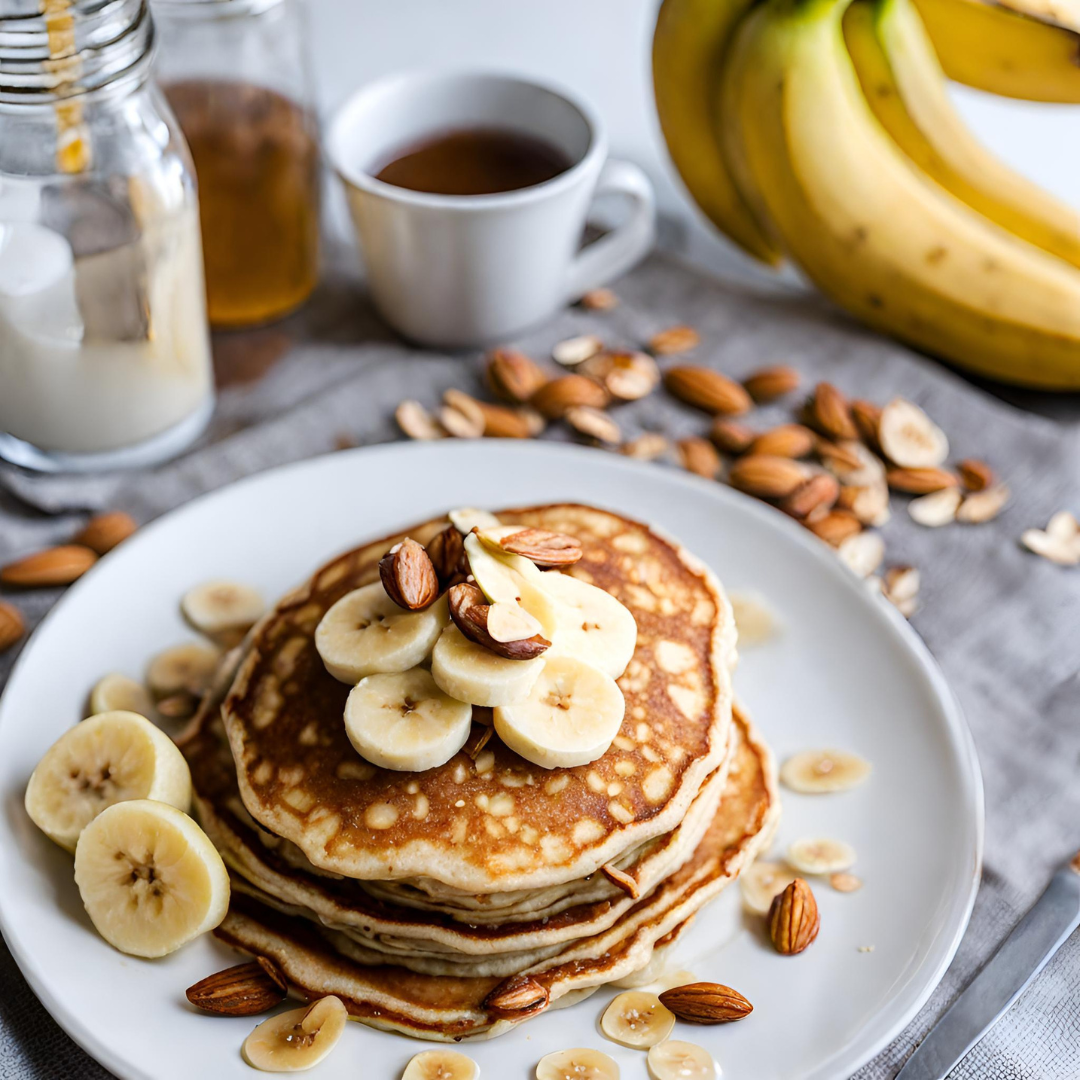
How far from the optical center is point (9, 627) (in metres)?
1.70

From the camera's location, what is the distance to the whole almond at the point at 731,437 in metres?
2.07

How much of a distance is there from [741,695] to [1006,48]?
1.28m

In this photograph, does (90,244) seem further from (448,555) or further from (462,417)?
(448,555)

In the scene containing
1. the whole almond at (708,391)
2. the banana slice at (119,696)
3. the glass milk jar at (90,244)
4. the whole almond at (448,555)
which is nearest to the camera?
the whole almond at (448,555)

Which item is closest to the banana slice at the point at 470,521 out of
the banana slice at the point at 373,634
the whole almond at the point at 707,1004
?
the banana slice at the point at 373,634

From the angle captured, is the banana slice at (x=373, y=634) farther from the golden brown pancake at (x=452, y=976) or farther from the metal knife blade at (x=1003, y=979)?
the metal knife blade at (x=1003, y=979)

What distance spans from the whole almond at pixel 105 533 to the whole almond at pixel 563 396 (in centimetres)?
71

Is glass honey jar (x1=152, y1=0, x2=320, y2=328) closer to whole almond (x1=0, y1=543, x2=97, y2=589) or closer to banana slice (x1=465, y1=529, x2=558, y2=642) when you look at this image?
whole almond (x1=0, y1=543, x2=97, y2=589)

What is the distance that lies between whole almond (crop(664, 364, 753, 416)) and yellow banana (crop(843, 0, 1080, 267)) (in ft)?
1.86

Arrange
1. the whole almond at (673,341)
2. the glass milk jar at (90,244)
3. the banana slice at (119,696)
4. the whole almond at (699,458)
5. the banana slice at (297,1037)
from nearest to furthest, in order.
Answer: the banana slice at (297,1037), the banana slice at (119,696), the glass milk jar at (90,244), the whole almond at (699,458), the whole almond at (673,341)

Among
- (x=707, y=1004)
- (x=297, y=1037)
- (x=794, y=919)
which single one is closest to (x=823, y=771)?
(x=794, y=919)

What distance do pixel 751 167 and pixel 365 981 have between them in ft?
5.12

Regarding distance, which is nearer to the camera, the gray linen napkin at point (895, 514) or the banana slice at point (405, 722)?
the banana slice at point (405, 722)

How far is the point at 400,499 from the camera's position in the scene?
181 cm
